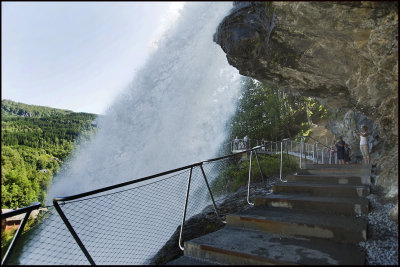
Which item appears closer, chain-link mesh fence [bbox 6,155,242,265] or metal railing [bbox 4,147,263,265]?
metal railing [bbox 4,147,263,265]

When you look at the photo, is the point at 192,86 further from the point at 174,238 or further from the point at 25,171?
the point at 25,171

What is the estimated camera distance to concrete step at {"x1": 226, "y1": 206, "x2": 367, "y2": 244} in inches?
113

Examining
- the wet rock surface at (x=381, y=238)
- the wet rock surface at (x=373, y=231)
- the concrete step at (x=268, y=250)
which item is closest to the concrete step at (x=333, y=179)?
the wet rock surface at (x=373, y=231)

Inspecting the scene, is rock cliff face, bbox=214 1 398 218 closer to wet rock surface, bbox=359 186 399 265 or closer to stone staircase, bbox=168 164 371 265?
wet rock surface, bbox=359 186 399 265

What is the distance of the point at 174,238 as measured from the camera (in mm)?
4457

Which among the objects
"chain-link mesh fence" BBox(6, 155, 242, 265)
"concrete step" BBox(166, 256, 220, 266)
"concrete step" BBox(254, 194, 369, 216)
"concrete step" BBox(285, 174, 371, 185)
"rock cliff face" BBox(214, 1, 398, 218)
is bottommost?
"chain-link mesh fence" BBox(6, 155, 242, 265)

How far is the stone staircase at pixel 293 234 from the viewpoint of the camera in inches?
103

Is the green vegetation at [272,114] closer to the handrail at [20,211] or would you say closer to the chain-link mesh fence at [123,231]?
the chain-link mesh fence at [123,231]

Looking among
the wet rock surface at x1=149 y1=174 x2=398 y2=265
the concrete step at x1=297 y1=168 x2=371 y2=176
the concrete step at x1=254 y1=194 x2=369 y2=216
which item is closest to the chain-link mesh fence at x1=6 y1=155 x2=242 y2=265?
the wet rock surface at x1=149 y1=174 x2=398 y2=265

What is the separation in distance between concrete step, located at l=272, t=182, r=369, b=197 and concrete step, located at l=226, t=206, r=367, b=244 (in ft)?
2.62

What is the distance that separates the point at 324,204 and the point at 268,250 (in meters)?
1.46

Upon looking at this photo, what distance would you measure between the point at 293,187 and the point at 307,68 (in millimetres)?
3236

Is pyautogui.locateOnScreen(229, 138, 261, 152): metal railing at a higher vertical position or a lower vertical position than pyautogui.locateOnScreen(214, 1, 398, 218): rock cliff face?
lower

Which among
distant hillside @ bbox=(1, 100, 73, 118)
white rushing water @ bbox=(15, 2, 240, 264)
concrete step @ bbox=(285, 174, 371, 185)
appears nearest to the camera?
concrete step @ bbox=(285, 174, 371, 185)
